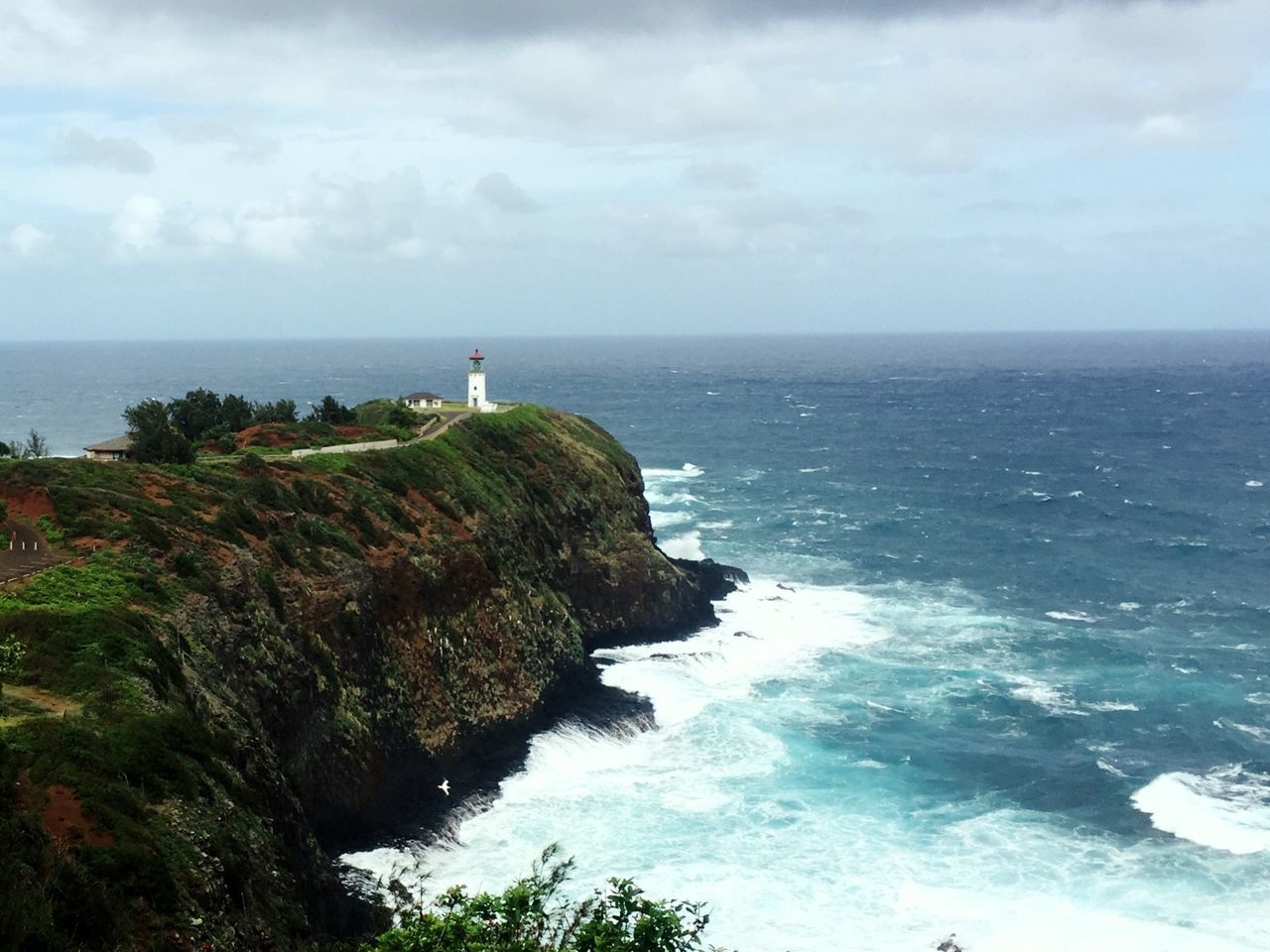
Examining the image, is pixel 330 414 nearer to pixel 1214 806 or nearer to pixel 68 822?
pixel 68 822

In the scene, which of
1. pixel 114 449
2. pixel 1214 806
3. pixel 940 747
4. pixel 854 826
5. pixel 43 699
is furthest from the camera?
pixel 114 449

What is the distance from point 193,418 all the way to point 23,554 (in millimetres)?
35888

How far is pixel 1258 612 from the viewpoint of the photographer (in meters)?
67.1

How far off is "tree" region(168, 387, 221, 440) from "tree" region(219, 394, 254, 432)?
1.25ft

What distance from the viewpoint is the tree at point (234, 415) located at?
69.1 metres

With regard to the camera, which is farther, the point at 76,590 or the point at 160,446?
the point at 160,446

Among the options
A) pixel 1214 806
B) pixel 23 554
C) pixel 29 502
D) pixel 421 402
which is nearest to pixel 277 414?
pixel 421 402

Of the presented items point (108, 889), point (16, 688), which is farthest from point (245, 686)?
point (108, 889)

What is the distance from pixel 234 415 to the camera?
2771 inches

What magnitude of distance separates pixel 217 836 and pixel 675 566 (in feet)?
149

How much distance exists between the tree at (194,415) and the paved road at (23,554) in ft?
105

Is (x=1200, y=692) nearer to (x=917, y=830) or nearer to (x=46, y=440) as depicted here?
(x=917, y=830)

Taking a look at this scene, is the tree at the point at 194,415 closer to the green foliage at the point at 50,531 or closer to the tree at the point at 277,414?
the tree at the point at 277,414

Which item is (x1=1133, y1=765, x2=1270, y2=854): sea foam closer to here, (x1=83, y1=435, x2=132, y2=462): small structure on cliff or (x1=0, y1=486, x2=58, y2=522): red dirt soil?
(x1=0, y1=486, x2=58, y2=522): red dirt soil
